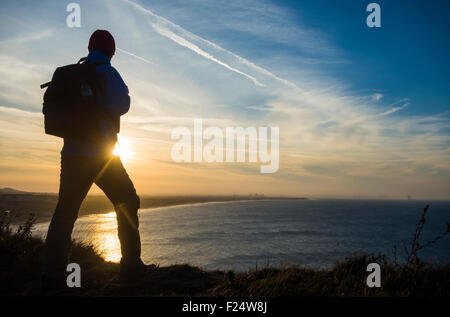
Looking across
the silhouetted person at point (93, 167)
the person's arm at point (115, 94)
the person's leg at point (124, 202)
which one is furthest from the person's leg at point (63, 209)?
the person's arm at point (115, 94)

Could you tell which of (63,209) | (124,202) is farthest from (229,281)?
(63,209)

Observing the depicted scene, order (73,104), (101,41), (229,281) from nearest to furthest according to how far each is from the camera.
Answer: (73,104), (101,41), (229,281)

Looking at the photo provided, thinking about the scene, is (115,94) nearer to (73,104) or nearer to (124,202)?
(73,104)

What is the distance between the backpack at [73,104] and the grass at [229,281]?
6.02 ft

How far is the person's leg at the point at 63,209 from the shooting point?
10.5 ft

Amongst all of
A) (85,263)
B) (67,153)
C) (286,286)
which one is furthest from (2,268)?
(286,286)

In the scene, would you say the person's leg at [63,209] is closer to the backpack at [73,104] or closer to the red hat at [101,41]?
the backpack at [73,104]

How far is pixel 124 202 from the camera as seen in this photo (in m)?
3.57

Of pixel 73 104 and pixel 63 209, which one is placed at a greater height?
pixel 73 104

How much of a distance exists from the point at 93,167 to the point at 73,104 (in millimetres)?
726

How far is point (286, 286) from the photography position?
138 inches

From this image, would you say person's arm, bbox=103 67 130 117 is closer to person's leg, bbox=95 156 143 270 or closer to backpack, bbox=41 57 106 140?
backpack, bbox=41 57 106 140
